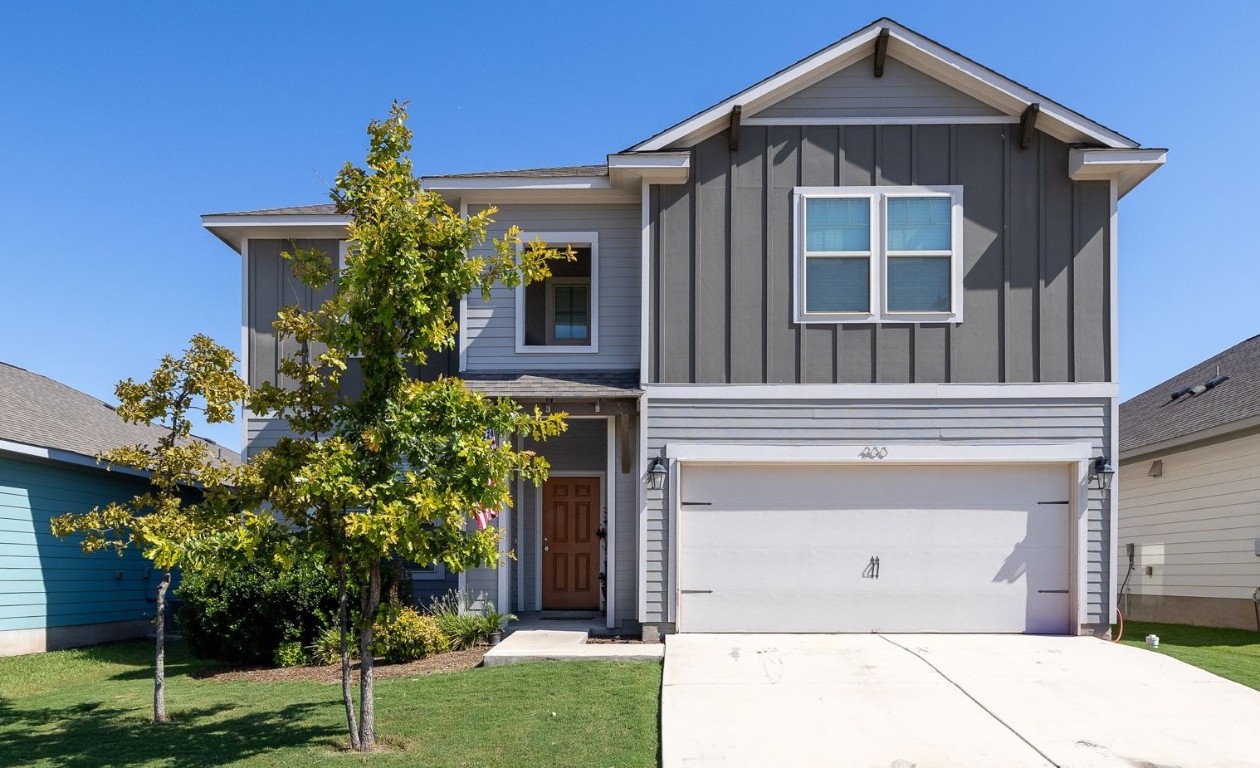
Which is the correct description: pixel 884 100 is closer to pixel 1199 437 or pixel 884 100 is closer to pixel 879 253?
pixel 879 253

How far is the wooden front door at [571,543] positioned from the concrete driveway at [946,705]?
2.77 m

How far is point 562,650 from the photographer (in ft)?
33.4

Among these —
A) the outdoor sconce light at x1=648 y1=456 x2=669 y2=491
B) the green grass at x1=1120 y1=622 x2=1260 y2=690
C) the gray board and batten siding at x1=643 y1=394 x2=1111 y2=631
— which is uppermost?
the gray board and batten siding at x1=643 y1=394 x2=1111 y2=631

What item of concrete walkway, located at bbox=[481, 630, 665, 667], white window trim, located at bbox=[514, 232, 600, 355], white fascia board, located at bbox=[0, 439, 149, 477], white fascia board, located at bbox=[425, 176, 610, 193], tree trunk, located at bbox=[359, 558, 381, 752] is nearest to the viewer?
tree trunk, located at bbox=[359, 558, 381, 752]

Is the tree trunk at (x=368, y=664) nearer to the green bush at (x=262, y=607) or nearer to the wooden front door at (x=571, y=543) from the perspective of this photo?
the green bush at (x=262, y=607)

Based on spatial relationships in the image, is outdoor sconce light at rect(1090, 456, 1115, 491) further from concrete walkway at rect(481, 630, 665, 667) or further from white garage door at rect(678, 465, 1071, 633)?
concrete walkway at rect(481, 630, 665, 667)

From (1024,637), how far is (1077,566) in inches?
39.6

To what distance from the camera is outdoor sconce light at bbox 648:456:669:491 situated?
36.3 feet

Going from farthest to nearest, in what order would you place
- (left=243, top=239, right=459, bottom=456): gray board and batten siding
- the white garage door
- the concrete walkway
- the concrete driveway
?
(left=243, top=239, right=459, bottom=456): gray board and batten siding → the white garage door → the concrete walkway → the concrete driveway

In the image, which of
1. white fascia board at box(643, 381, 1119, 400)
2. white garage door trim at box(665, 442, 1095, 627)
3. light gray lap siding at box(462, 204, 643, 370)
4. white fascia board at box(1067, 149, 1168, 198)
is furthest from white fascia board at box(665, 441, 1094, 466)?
white fascia board at box(1067, 149, 1168, 198)

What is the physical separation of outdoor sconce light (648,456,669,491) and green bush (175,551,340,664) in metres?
3.83

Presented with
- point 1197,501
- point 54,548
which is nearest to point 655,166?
point 54,548

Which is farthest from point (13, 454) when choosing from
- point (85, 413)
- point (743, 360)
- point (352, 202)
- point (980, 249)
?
point (980, 249)

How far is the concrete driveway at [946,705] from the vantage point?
A: 6.99m
